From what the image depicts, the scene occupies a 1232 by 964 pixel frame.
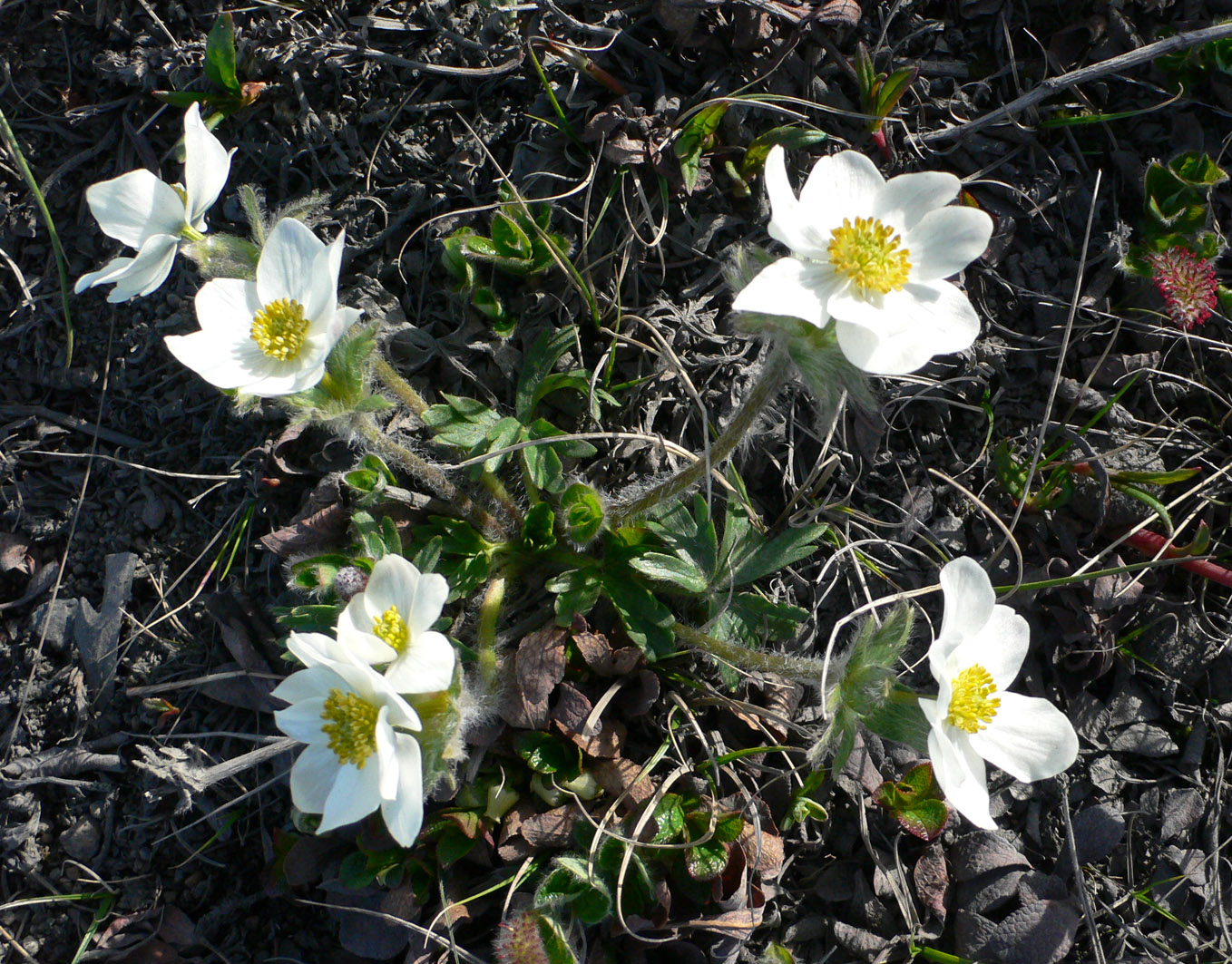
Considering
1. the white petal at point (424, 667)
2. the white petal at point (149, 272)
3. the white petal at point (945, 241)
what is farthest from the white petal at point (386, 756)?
the white petal at point (945, 241)

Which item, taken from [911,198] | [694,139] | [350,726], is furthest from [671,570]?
[694,139]

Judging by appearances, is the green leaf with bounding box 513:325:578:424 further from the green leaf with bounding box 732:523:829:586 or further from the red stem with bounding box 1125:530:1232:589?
the red stem with bounding box 1125:530:1232:589

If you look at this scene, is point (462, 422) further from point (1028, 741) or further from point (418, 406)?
point (1028, 741)

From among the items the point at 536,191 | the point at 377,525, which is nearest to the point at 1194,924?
the point at 377,525

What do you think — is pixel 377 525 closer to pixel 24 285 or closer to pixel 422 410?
pixel 422 410

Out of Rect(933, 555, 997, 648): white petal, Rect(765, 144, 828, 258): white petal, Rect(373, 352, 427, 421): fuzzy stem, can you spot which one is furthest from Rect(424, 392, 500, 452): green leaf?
Rect(933, 555, 997, 648): white petal

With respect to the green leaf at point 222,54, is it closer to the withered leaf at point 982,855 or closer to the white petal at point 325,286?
the white petal at point 325,286

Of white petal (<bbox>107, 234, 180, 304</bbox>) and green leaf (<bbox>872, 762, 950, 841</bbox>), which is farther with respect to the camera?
green leaf (<bbox>872, 762, 950, 841</bbox>)

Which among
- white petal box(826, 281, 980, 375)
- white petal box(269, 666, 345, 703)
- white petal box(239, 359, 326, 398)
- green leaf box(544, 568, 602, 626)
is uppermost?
white petal box(826, 281, 980, 375)
